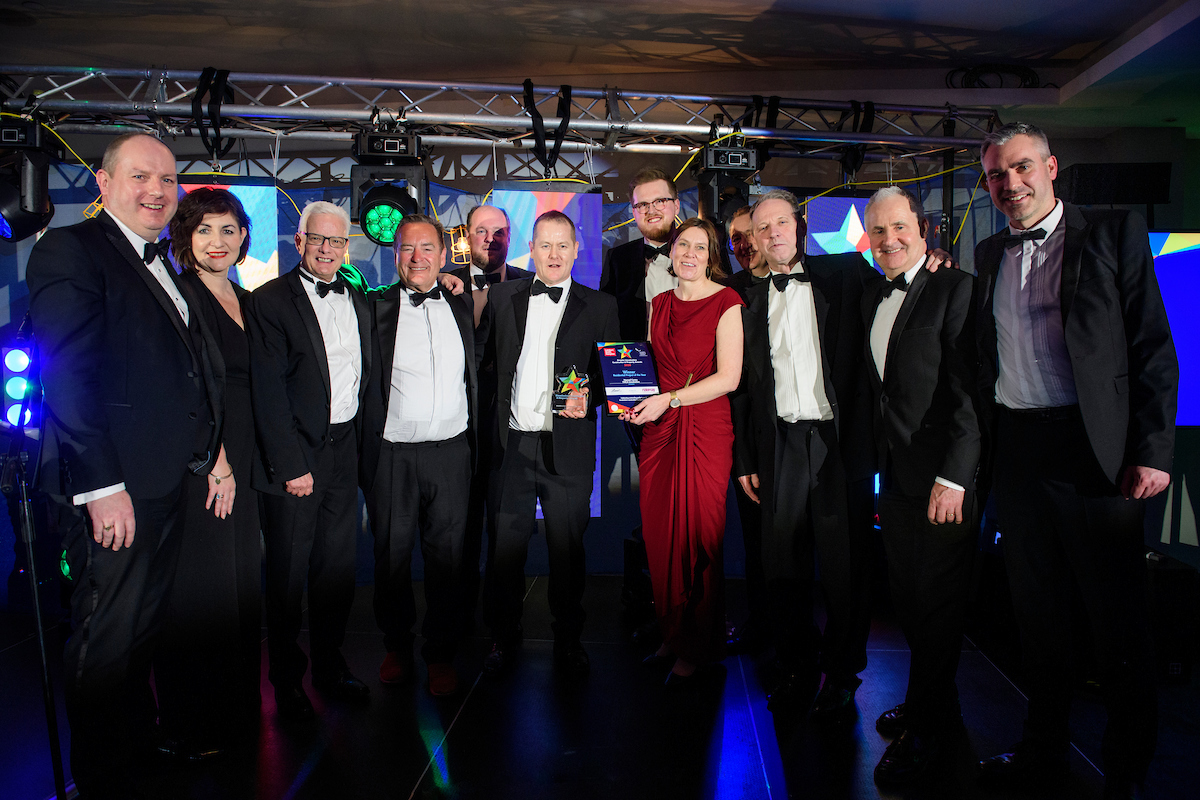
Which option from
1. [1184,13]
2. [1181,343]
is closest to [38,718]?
[1181,343]

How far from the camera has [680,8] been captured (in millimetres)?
5309

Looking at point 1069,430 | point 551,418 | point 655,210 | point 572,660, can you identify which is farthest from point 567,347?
point 1069,430

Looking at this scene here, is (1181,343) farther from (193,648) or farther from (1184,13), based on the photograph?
(193,648)

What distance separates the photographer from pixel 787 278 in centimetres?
293

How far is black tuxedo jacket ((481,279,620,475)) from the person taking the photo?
3172 mm

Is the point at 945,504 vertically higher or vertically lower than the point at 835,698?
higher

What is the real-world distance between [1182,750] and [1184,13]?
489cm

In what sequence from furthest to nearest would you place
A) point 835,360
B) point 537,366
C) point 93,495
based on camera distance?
1. point 537,366
2. point 835,360
3. point 93,495

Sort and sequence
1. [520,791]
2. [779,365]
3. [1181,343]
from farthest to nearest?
[1181,343], [779,365], [520,791]

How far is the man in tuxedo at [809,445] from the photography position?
2.86 metres

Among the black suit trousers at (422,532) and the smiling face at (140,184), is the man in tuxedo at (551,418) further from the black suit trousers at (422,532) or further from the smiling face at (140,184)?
the smiling face at (140,184)

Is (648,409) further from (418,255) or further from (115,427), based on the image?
(115,427)

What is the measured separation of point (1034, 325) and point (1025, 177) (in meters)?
0.51

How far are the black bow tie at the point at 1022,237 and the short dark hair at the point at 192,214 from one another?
2941 millimetres
